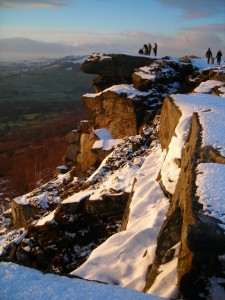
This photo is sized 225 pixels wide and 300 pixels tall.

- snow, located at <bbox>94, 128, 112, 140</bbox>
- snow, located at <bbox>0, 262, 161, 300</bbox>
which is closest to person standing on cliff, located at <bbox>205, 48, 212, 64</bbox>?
snow, located at <bbox>94, 128, 112, 140</bbox>

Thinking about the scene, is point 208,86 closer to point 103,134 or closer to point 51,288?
point 103,134

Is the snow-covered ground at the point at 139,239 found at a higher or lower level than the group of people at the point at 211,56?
lower

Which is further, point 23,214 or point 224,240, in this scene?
point 23,214

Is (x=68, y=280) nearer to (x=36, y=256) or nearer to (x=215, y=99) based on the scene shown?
(x=36, y=256)

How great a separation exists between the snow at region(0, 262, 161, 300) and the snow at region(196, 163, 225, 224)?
79.3 inches

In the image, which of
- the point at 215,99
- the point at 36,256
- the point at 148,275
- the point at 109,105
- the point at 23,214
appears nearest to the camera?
the point at 148,275

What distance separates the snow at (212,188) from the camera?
675cm

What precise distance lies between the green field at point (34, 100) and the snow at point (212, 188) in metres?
98.0

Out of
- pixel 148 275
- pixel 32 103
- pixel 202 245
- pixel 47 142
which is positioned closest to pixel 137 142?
pixel 148 275

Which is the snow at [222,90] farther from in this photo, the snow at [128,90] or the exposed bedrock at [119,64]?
the exposed bedrock at [119,64]

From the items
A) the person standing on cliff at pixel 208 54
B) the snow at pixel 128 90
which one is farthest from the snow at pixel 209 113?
the person standing on cliff at pixel 208 54

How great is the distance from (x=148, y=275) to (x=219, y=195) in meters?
2.64

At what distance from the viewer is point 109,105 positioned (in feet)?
90.6

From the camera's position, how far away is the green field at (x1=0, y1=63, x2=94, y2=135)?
4734 inches
